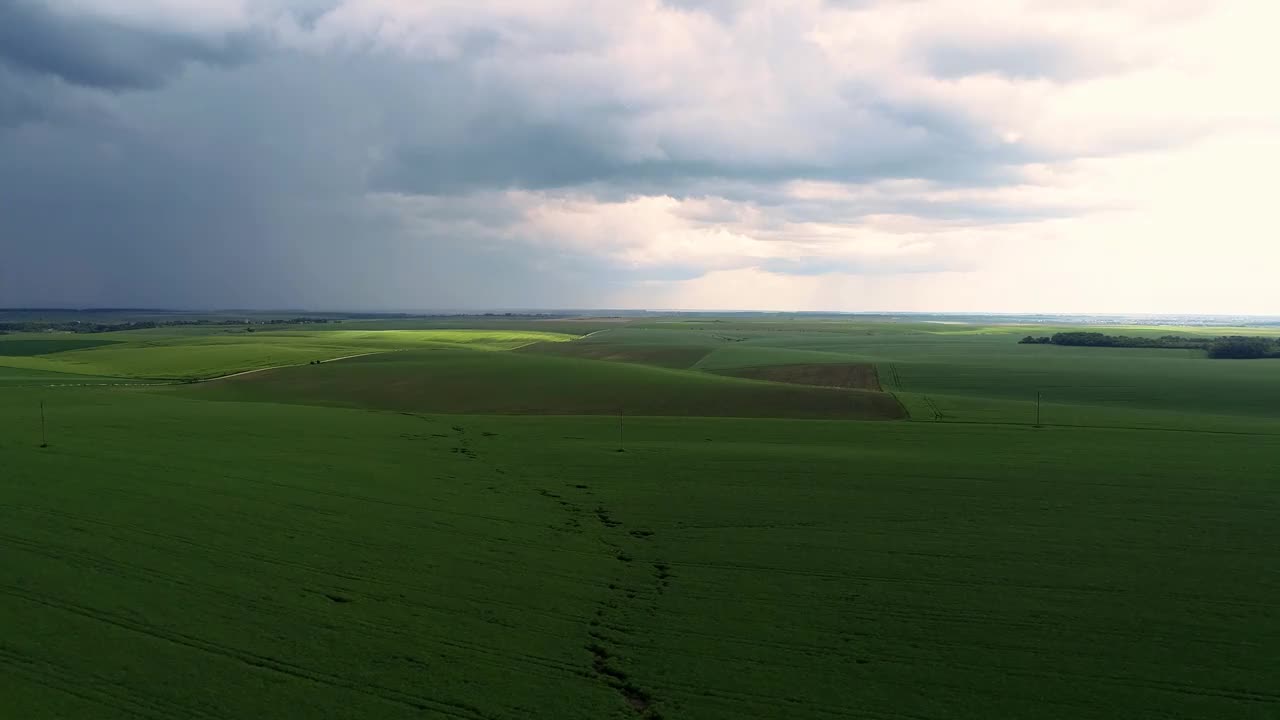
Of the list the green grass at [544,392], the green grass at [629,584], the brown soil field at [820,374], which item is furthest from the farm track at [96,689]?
the brown soil field at [820,374]

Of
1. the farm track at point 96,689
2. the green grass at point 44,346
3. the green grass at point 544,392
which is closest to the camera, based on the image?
the farm track at point 96,689

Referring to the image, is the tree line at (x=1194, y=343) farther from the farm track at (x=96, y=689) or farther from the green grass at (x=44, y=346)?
the green grass at (x=44, y=346)

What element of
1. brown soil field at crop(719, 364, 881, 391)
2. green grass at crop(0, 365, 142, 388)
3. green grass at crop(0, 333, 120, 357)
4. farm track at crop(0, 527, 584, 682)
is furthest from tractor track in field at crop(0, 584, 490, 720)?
green grass at crop(0, 333, 120, 357)

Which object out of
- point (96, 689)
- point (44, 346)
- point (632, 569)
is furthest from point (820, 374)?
point (44, 346)

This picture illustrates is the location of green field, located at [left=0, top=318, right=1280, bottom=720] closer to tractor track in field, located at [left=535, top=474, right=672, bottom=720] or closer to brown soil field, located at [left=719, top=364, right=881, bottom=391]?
tractor track in field, located at [left=535, top=474, right=672, bottom=720]

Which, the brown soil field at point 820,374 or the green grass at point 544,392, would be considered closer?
the green grass at point 544,392

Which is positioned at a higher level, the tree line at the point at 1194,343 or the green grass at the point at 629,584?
the tree line at the point at 1194,343
